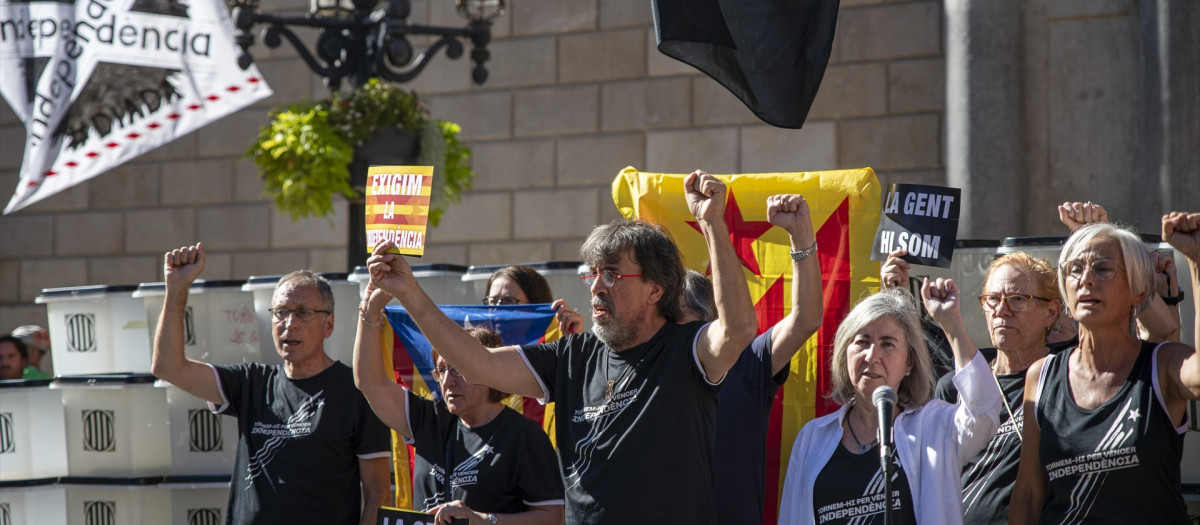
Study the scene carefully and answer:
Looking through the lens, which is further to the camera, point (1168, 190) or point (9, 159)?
point (9, 159)

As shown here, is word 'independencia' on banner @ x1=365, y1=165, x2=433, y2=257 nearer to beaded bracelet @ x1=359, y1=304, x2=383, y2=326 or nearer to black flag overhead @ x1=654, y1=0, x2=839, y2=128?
beaded bracelet @ x1=359, y1=304, x2=383, y2=326

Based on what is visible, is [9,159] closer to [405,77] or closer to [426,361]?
[405,77]

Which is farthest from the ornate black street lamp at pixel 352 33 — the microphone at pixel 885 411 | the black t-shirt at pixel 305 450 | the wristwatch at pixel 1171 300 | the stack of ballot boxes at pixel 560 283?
the microphone at pixel 885 411

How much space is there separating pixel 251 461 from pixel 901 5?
6897 mm

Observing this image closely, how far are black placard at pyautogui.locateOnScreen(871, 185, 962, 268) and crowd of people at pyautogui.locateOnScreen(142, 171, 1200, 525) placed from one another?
0.12m

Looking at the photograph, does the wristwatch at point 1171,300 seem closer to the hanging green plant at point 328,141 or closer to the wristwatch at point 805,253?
the wristwatch at point 805,253

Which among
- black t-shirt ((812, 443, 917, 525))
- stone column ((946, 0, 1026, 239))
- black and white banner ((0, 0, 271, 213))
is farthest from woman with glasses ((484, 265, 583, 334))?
stone column ((946, 0, 1026, 239))

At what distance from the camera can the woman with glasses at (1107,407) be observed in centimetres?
325

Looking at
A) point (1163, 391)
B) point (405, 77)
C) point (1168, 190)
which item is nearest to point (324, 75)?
point (405, 77)

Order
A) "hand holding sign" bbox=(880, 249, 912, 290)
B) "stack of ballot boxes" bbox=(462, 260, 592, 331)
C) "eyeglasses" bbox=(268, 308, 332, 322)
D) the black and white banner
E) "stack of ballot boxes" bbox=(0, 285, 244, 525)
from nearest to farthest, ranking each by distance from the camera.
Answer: "hand holding sign" bbox=(880, 249, 912, 290) → "eyeglasses" bbox=(268, 308, 332, 322) → "stack of ballot boxes" bbox=(462, 260, 592, 331) → "stack of ballot boxes" bbox=(0, 285, 244, 525) → the black and white banner

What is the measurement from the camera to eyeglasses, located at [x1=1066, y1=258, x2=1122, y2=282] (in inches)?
133

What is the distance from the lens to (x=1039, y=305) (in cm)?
385

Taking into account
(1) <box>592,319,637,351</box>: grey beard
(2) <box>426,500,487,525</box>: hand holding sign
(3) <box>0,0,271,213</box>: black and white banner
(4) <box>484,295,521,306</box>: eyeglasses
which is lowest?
(2) <box>426,500,487,525</box>: hand holding sign

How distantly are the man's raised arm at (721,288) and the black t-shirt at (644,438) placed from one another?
4.4 inches
